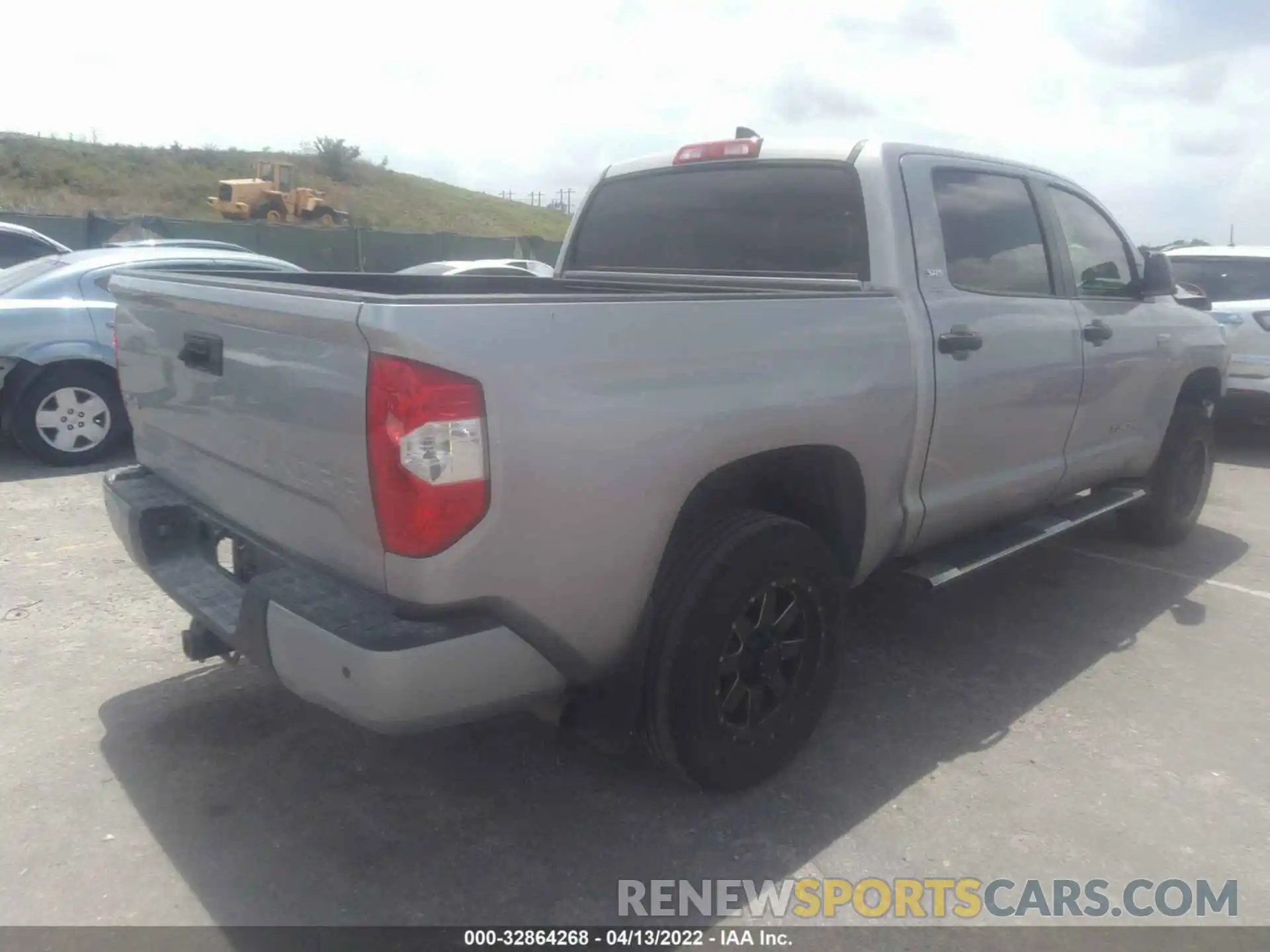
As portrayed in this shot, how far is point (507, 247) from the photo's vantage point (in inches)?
1165

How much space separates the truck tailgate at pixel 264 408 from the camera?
236cm

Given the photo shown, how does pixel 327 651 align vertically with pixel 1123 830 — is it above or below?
above

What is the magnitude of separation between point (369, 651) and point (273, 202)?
129ft

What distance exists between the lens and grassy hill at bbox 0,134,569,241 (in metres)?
43.3

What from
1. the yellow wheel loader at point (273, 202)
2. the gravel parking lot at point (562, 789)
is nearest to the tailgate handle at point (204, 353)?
the gravel parking lot at point (562, 789)

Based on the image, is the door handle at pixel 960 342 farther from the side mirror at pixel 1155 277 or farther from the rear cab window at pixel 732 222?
the side mirror at pixel 1155 277

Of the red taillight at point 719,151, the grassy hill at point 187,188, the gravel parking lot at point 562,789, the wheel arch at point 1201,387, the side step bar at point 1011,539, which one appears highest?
the grassy hill at point 187,188

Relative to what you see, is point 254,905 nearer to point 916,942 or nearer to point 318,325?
point 318,325

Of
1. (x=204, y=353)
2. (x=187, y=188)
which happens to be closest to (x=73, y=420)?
(x=204, y=353)

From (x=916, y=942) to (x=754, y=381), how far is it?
149 cm

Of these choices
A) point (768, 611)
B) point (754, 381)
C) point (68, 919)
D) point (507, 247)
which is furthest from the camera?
point (507, 247)

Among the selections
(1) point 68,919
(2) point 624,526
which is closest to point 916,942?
(2) point 624,526

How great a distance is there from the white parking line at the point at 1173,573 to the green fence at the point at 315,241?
688 inches

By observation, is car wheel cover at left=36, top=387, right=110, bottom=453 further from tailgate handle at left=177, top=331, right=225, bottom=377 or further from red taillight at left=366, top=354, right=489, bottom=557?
red taillight at left=366, top=354, right=489, bottom=557
